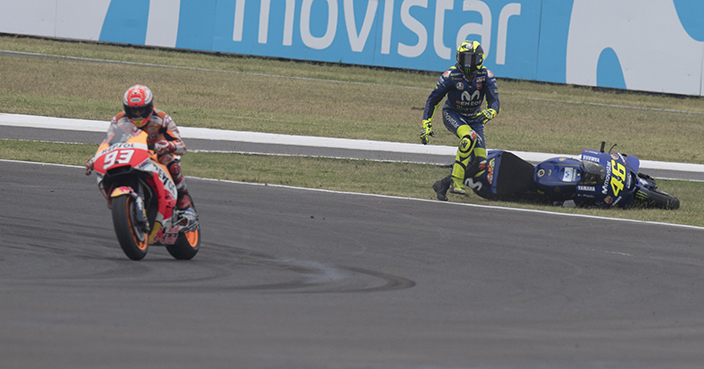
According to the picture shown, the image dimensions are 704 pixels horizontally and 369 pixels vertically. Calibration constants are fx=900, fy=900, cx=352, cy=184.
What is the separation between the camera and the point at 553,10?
25.0 meters

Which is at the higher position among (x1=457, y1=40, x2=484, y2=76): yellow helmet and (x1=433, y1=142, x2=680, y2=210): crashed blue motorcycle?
(x1=457, y1=40, x2=484, y2=76): yellow helmet

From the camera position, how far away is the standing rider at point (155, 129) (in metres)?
6.71

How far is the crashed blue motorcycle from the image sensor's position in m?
11.4

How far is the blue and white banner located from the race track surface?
1561 cm

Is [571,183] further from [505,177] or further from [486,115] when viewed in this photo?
[486,115]

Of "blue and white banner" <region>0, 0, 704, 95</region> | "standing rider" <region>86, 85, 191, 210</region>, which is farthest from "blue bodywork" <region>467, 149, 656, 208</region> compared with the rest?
"blue and white banner" <region>0, 0, 704, 95</region>

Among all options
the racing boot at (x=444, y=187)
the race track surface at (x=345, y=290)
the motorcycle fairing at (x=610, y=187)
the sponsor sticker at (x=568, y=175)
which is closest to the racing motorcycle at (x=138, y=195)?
the race track surface at (x=345, y=290)

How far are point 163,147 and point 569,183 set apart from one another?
6.28 metres

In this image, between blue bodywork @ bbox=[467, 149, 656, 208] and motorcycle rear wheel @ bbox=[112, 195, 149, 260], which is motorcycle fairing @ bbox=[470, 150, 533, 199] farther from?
motorcycle rear wheel @ bbox=[112, 195, 149, 260]

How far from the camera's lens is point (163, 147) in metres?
6.70

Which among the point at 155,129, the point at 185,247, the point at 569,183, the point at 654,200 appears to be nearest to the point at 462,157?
the point at 569,183

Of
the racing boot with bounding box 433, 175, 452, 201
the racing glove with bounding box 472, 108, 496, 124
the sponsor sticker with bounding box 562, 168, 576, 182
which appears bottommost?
the racing boot with bounding box 433, 175, 452, 201

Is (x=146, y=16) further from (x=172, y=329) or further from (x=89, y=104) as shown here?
(x=172, y=329)

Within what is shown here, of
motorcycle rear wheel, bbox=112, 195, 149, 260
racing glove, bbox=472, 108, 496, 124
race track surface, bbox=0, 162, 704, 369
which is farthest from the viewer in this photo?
racing glove, bbox=472, 108, 496, 124
